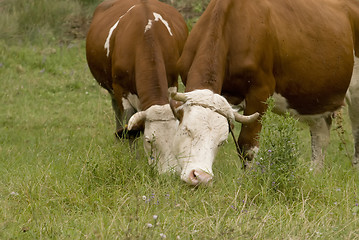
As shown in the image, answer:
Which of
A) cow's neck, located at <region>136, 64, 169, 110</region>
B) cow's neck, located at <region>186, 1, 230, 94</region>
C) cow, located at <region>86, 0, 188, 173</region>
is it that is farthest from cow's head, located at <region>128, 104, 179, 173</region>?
cow's neck, located at <region>186, 1, 230, 94</region>

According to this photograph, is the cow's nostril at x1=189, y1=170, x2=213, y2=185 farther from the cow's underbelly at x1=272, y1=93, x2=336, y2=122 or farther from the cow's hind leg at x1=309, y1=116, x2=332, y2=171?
the cow's hind leg at x1=309, y1=116, x2=332, y2=171

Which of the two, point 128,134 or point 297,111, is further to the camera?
point 297,111

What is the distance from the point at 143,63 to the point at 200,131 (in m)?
1.58

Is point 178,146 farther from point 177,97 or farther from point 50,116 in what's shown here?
point 50,116

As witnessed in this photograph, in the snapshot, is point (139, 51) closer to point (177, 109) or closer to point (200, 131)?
point (177, 109)

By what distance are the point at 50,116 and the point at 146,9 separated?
2.97 meters

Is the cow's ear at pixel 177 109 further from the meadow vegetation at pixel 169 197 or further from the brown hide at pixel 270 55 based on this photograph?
the meadow vegetation at pixel 169 197

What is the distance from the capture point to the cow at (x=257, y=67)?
5676mm

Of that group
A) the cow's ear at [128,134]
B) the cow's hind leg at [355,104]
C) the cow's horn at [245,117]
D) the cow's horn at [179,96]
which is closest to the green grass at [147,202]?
the cow's ear at [128,134]

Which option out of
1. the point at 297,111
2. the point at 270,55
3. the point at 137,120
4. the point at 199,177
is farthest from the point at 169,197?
the point at 297,111

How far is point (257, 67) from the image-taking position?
20.6 ft

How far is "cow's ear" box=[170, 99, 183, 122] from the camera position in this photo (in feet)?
19.4

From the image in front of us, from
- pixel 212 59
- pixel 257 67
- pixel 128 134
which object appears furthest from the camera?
pixel 128 134

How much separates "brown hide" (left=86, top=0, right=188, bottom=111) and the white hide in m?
0.89
